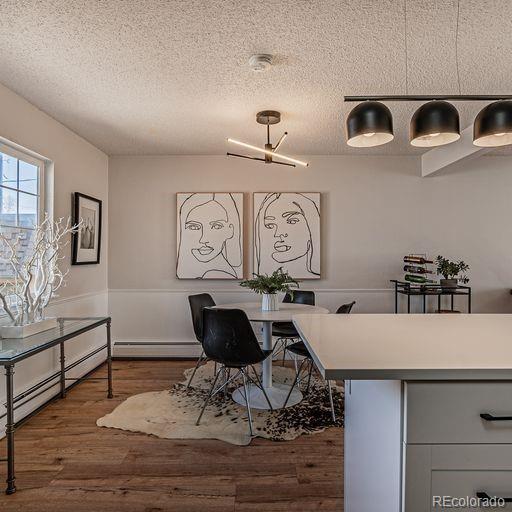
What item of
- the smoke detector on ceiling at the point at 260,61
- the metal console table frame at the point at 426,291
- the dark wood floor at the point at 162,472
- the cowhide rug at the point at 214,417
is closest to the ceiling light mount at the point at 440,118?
the smoke detector on ceiling at the point at 260,61

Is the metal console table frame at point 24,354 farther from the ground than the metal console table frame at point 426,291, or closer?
closer

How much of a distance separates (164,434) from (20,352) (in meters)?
1.08

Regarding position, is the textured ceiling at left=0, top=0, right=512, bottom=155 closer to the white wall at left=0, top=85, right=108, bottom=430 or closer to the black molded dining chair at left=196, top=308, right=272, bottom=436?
the white wall at left=0, top=85, right=108, bottom=430

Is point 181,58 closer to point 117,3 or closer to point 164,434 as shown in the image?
point 117,3

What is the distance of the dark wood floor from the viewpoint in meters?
1.82

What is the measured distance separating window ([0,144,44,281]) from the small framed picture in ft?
1.67

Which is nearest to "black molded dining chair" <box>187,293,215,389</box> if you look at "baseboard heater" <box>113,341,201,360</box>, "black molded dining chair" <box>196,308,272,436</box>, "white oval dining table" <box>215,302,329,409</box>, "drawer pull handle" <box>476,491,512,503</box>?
"white oval dining table" <box>215,302,329,409</box>

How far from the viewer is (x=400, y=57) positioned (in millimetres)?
2154

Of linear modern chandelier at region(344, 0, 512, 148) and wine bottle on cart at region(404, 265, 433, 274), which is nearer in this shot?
linear modern chandelier at region(344, 0, 512, 148)

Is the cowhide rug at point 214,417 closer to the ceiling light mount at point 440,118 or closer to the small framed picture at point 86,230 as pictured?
the small framed picture at point 86,230

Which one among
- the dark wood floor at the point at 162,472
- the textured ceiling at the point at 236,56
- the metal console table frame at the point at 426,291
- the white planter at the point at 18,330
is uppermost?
the textured ceiling at the point at 236,56

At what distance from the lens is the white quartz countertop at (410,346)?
0.93 metres

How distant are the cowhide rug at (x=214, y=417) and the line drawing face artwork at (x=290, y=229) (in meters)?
1.52

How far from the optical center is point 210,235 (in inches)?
168
